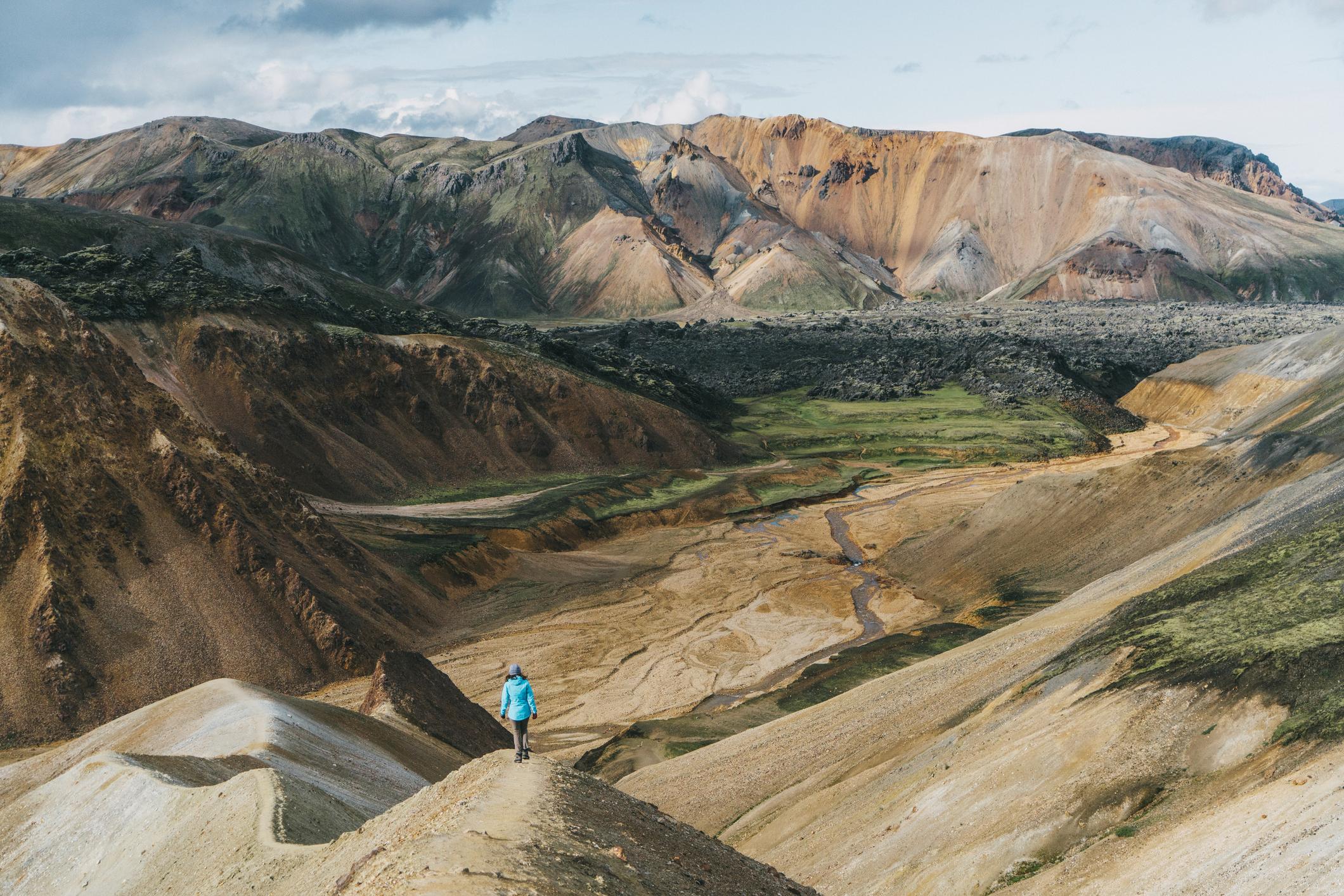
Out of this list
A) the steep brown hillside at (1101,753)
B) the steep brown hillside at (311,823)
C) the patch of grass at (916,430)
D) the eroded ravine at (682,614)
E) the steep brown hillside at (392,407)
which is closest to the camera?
the steep brown hillside at (311,823)

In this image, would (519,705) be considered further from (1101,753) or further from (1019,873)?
(1101,753)

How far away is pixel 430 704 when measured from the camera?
33.3 metres

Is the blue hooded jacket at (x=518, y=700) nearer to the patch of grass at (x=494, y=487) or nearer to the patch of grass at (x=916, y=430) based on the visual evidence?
the patch of grass at (x=494, y=487)

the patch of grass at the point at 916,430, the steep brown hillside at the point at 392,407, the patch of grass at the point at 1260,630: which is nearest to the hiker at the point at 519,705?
the patch of grass at the point at 1260,630

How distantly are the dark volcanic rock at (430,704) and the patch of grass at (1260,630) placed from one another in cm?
1744

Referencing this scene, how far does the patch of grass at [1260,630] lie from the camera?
17938mm

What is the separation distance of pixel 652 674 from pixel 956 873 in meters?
28.1

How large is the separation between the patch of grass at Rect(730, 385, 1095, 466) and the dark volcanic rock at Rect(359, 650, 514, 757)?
65237 millimetres

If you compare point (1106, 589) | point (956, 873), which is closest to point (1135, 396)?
point (1106, 589)

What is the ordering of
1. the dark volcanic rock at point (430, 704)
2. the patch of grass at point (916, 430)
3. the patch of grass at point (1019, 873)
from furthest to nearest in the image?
the patch of grass at point (916, 430) → the dark volcanic rock at point (430, 704) → the patch of grass at point (1019, 873)

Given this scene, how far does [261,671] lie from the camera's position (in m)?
39.6

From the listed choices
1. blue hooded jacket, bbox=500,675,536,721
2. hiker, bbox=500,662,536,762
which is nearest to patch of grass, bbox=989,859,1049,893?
hiker, bbox=500,662,536,762

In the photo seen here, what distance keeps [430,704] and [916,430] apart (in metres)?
78.1

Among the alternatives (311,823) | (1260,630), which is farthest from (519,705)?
(1260,630)
